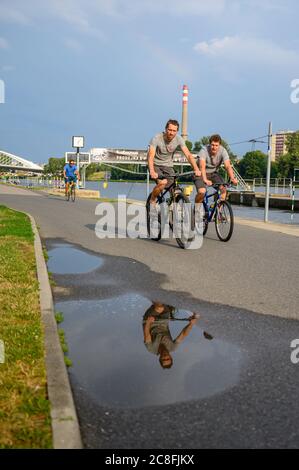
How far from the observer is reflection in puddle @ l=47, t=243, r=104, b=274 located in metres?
6.88

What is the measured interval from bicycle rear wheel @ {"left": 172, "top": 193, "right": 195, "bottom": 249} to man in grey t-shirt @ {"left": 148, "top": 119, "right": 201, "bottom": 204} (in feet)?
1.28

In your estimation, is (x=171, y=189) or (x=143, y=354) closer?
(x=143, y=354)

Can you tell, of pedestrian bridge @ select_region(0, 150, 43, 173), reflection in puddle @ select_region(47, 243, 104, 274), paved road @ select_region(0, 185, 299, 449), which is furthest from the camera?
pedestrian bridge @ select_region(0, 150, 43, 173)

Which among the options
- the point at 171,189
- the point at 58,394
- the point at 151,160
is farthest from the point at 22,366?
the point at 171,189

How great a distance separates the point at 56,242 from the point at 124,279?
348 cm

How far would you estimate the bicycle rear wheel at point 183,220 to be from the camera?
29.1 feet

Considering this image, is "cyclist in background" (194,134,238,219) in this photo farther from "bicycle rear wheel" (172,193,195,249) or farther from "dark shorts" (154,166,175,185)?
"dark shorts" (154,166,175,185)

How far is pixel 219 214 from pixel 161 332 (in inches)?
224

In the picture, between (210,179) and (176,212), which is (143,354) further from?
(210,179)

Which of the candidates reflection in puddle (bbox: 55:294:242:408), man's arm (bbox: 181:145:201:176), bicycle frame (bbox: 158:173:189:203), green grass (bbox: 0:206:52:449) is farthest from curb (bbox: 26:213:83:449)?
man's arm (bbox: 181:145:201:176)

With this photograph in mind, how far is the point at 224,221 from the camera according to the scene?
382 inches

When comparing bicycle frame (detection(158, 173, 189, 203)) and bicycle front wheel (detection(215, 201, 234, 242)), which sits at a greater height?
bicycle frame (detection(158, 173, 189, 203))

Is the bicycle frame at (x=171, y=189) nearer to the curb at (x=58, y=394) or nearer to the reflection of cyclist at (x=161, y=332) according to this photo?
the reflection of cyclist at (x=161, y=332)

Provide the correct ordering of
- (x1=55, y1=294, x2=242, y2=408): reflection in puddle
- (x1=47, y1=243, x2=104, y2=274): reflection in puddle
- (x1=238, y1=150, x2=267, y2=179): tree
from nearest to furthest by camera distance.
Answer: (x1=55, y1=294, x2=242, y2=408): reflection in puddle
(x1=47, y1=243, x2=104, y2=274): reflection in puddle
(x1=238, y1=150, x2=267, y2=179): tree
